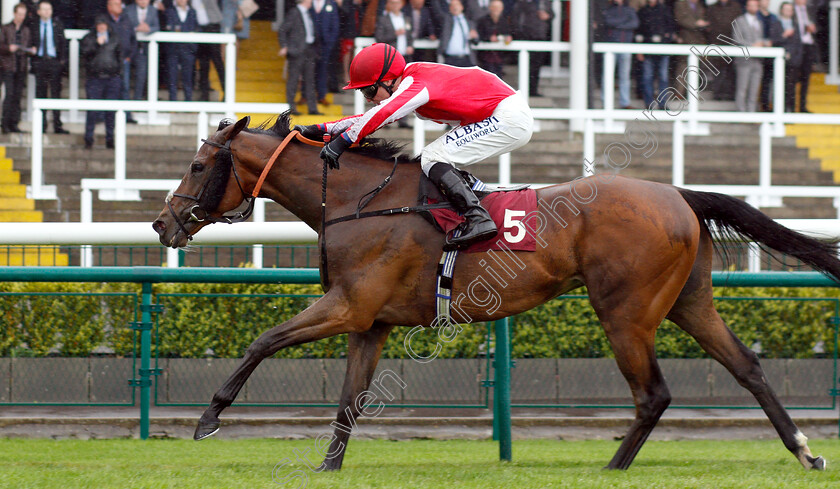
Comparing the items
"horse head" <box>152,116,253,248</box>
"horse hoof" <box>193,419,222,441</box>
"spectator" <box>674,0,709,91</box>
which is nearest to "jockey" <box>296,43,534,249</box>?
"horse head" <box>152,116,253,248</box>

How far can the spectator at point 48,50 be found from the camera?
10.1 metres

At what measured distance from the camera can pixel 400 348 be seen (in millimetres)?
6465

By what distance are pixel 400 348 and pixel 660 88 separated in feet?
19.5

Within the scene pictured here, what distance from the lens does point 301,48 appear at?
10.4 m

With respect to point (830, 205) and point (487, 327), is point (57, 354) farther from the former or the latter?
point (830, 205)

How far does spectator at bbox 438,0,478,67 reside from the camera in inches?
412

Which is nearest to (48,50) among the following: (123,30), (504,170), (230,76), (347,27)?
(123,30)

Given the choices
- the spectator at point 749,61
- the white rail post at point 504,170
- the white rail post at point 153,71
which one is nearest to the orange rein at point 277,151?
the white rail post at point 504,170

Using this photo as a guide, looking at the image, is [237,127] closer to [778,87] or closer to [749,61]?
[778,87]

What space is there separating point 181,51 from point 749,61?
6254 mm

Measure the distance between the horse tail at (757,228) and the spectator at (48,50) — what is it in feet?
24.9

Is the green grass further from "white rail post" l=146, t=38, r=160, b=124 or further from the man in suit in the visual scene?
the man in suit

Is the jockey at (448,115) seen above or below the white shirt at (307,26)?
below

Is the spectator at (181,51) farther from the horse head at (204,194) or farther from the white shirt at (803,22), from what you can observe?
the white shirt at (803,22)
